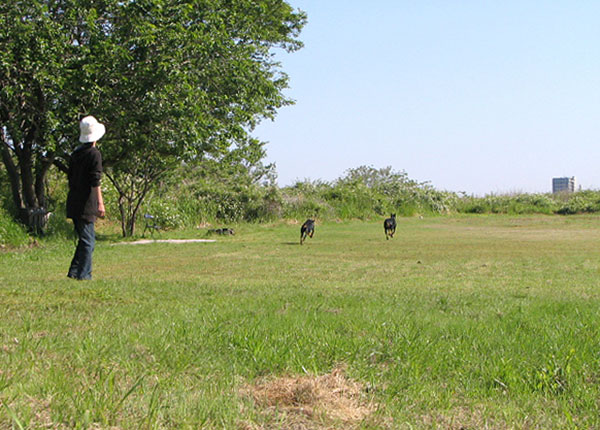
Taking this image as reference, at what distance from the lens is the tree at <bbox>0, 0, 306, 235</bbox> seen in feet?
54.9

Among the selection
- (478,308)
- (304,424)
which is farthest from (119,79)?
(304,424)

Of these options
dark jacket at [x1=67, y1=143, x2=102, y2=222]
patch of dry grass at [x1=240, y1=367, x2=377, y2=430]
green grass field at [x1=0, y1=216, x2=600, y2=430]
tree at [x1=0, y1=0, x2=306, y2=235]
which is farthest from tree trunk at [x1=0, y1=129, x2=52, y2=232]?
patch of dry grass at [x1=240, y1=367, x2=377, y2=430]

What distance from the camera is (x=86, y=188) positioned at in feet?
28.7

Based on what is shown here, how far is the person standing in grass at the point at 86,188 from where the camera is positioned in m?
8.57

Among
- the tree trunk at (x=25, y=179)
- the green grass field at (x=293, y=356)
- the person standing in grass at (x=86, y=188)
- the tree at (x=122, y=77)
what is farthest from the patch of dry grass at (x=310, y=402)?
A: the tree trunk at (x=25, y=179)

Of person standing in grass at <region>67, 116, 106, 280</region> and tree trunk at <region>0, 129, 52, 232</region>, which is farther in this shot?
tree trunk at <region>0, 129, 52, 232</region>

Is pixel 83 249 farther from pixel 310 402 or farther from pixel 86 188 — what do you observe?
pixel 310 402

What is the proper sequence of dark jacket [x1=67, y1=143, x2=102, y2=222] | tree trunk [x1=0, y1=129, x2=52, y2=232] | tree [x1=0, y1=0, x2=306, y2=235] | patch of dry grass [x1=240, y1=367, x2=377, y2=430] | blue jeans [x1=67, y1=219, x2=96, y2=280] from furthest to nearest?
tree trunk [x1=0, y1=129, x2=52, y2=232] → tree [x1=0, y1=0, x2=306, y2=235] → blue jeans [x1=67, y1=219, x2=96, y2=280] → dark jacket [x1=67, y1=143, x2=102, y2=222] → patch of dry grass [x1=240, y1=367, x2=377, y2=430]

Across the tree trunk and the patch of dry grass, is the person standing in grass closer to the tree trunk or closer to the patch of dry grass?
the patch of dry grass

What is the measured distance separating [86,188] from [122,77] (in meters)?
9.79

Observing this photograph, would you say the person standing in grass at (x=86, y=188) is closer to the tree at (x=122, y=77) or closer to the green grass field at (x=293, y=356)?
the green grass field at (x=293, y=356)

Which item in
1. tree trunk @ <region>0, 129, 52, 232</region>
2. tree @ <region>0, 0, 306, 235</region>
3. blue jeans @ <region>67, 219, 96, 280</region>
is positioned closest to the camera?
blue jeans @ <region>67, 219, 96, 280</region>

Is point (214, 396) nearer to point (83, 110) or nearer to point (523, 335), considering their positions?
point (523, 335)

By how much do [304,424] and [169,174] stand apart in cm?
2208
